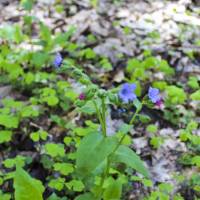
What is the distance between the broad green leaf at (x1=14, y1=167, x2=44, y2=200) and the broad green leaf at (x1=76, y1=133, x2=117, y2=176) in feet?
0.83

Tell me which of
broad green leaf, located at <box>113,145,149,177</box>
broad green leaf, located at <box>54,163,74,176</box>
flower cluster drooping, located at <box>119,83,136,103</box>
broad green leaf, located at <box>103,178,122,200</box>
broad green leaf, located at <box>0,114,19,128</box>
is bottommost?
broad green leaf, located at <box>0,114,19,128</box>

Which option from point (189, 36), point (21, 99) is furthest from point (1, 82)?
point (189, 36)

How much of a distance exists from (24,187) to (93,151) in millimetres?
373

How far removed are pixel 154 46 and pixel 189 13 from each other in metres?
0.80

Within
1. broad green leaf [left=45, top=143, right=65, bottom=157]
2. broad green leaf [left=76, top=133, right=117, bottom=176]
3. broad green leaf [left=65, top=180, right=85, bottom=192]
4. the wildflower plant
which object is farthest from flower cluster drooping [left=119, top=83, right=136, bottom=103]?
broad green leaf [left=45, top=143, right=65, bottom=157]

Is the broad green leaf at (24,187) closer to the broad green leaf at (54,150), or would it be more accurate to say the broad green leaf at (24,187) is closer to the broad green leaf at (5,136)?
the broad green leaf at (54,150)

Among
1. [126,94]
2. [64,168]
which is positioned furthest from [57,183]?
[126,94]

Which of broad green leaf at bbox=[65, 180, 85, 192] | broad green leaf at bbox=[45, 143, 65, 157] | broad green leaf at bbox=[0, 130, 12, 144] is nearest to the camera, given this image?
broad green leaf at bbox=[65, 180, 85, 192]

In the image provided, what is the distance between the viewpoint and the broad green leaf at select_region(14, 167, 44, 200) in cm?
203

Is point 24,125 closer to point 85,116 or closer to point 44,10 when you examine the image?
point 85,116

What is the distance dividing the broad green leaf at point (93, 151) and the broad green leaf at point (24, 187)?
0.83 ft

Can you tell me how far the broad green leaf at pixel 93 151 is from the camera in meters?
1.95

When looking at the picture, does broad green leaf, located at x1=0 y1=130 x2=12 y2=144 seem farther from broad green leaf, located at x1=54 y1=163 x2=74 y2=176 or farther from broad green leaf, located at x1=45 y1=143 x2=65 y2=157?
broad green leaf, located at x1=54 y1=163 x2=74 y2=176

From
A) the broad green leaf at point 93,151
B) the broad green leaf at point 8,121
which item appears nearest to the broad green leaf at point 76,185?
the broad green leaf at point 93,151
